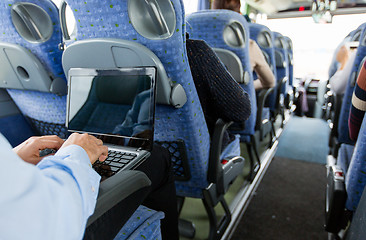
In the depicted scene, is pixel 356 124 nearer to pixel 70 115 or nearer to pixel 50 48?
pixel 70 115

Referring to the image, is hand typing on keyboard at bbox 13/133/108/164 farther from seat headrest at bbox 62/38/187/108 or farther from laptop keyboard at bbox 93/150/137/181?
seat headrest at bbox 62/38/187/108

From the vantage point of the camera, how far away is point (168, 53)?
33.6 inches

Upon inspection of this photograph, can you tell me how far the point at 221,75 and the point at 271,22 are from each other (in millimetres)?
6969

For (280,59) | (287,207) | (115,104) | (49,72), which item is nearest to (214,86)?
(115,104)

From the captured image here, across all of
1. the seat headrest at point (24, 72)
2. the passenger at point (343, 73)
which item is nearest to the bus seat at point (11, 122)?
the seat headrest at point (24, 72)

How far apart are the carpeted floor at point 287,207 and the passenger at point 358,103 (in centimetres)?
72

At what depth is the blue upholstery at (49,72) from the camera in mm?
1150

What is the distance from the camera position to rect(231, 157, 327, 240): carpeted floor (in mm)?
1573

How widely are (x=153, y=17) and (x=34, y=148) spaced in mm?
528

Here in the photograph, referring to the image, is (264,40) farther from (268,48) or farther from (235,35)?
(235,35)

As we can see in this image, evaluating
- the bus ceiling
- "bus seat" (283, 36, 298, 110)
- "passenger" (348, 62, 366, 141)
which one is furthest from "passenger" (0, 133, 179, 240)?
the bus ceiling

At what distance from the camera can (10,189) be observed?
34 centimetres

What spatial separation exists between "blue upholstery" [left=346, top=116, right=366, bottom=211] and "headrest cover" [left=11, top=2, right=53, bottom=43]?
1.36m

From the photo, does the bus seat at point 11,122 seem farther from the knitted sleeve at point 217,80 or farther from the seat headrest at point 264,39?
the seat headrest at point 264,39
